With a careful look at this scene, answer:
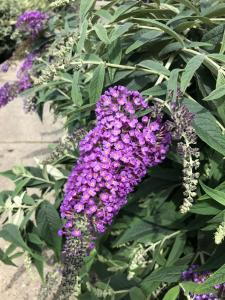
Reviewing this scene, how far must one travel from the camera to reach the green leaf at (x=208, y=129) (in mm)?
1540

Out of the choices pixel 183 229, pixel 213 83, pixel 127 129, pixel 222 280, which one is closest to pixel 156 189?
pixel 183 229

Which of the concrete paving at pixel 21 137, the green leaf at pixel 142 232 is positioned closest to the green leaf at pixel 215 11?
the green leaf at pixel 142 232

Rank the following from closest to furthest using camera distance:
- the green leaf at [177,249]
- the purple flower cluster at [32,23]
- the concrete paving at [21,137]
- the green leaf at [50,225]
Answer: the green leaf at [177,249] → the green leaf at [50,225] → the purple flower cluster at [32,23] → the concrete paving at [21,137]

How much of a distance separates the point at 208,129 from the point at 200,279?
24.8 inches

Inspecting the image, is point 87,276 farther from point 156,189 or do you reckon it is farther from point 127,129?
point 127,129

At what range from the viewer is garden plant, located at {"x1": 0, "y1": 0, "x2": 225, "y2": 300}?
1524 mm

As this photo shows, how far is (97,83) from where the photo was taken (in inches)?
73.7

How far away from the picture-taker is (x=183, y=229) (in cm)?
220

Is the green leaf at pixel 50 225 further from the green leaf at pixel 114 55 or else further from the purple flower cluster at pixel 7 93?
the purple flower cluster at pixel 7 93

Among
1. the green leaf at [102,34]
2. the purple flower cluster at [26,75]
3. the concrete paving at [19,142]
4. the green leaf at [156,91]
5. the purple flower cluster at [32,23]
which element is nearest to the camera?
the green leaf at [156,91]

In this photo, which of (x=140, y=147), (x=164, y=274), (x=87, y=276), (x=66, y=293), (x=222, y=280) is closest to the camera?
(x=222, y=280)

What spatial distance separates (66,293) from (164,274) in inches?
18.5

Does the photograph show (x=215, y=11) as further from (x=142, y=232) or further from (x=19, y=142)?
(x=19, y=142)

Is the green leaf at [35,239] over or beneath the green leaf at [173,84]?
beneath
